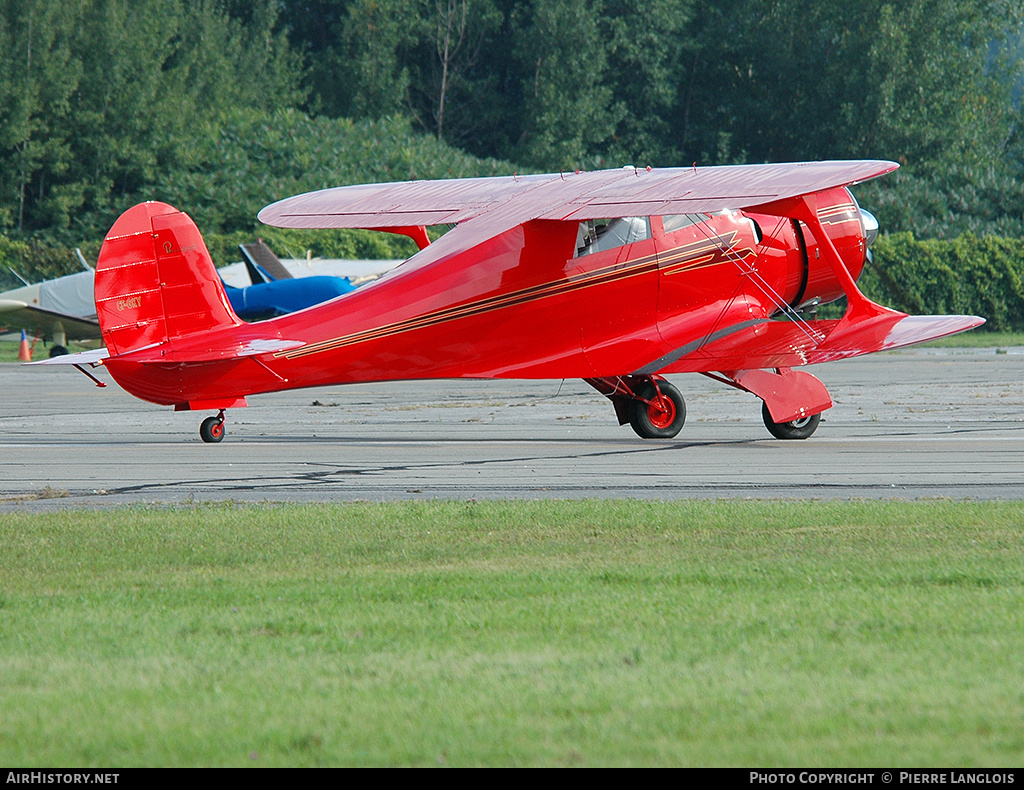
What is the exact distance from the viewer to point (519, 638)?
5.85 metres

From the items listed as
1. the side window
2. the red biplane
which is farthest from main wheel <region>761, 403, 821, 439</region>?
the side window

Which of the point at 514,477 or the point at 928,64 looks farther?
A: the point at 928,64

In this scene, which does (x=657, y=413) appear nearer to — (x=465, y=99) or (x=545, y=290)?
(x=545, y=290)

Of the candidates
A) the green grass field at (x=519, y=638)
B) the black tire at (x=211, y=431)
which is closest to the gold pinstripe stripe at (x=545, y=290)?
the black tire at (x=211, y=431)

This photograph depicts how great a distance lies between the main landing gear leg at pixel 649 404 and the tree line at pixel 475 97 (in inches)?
1585

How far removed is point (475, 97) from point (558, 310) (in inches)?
2289

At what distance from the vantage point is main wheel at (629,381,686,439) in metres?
15.4

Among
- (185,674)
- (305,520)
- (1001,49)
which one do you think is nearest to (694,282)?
(305,520)

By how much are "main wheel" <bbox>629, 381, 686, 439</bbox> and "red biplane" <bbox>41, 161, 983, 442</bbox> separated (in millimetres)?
17

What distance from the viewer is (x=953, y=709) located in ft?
15.2

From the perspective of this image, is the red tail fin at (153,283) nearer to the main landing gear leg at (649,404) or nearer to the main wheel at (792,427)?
the main landing gear leg at (649,404)
